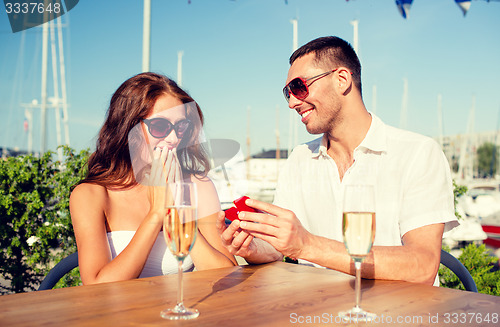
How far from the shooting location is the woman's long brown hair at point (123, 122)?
2.52 m

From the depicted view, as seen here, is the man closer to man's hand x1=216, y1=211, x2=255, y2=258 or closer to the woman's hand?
man's hand x1=216, y1=211, x2=255, y2=258

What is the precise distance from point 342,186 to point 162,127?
44.5 inches

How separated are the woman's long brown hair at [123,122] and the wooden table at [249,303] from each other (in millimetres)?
1154

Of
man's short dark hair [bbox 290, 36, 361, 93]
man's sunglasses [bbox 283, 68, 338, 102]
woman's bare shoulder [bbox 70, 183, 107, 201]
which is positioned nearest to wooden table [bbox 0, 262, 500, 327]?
woman's bare shoulder [bbox 70, 183, 107, 201]

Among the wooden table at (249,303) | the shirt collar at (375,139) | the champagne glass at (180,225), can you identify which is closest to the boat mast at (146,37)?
the shirt collar at (375,139)

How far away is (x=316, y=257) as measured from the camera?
1.64 metres

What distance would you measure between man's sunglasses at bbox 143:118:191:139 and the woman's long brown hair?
11 centimetres

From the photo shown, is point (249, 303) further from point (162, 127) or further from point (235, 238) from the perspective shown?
point (162, 127)

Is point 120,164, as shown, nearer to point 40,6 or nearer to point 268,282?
point 268,282

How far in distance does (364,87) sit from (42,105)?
12.6m

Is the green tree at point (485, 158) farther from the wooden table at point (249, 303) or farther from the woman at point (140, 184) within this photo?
the wooden table at point (249, 303)

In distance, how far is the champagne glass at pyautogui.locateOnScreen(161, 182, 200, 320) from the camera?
3.74 ft


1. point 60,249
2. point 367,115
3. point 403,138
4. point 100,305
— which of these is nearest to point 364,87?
point 367,115

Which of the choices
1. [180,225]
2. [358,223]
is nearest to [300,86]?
[358,223]
